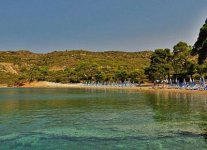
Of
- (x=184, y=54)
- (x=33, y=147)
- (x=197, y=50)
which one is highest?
(x=184, y=54)

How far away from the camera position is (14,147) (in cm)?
1602

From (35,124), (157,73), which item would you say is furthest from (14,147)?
(157,73)

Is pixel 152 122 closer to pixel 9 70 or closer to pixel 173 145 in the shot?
pixel 173 145

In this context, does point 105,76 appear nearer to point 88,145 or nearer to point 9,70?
point 9,70

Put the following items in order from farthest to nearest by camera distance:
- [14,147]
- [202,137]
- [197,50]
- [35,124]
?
[35,124] → [197,50] → [202,137] → [14,147]

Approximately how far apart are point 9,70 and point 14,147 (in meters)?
183

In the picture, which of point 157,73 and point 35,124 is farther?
point 157,73

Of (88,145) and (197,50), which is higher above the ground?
(197,50)

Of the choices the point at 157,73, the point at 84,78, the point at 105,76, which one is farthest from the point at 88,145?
the point at 84,78

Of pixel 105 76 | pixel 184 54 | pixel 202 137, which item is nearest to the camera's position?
pixel 202 137

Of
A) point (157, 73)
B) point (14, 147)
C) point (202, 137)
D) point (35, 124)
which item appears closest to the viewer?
point (14, 147)

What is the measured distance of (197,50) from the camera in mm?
22562

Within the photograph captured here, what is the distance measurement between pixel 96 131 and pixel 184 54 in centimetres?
7218

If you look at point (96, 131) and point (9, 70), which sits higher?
point (9, 70)
